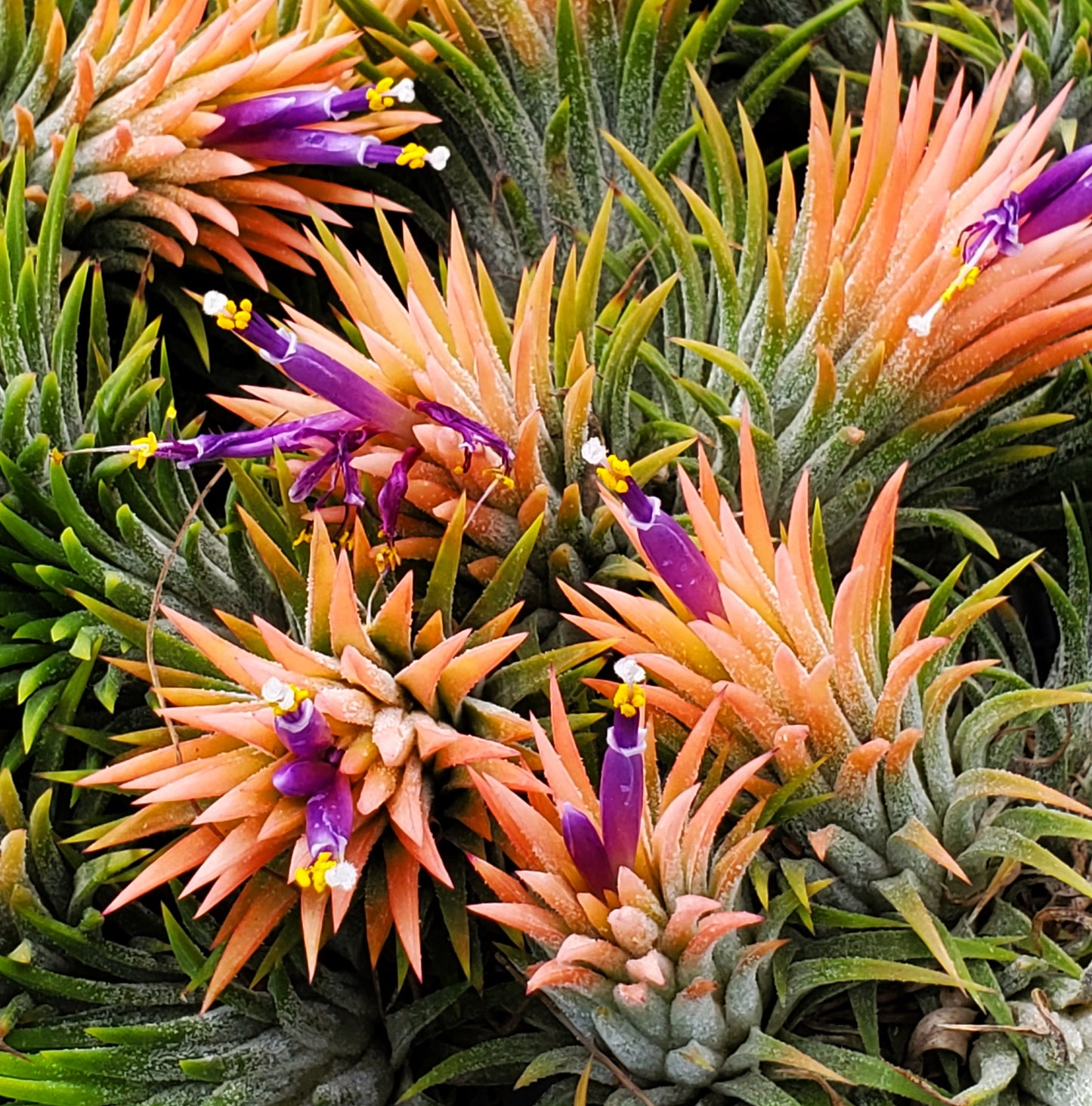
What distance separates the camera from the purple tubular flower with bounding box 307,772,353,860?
1.60ft

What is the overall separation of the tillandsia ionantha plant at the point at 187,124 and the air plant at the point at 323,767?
0.97ft

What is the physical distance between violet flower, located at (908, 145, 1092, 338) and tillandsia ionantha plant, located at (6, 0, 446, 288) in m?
0.30

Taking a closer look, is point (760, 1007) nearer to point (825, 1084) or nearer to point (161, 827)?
point (825, 1084)

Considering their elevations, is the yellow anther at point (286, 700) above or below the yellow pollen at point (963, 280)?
below

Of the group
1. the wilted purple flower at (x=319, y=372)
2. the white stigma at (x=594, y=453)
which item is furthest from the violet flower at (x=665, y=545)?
→ the wilted purple flower at (x=319, y=372)

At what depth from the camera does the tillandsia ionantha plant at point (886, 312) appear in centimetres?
62

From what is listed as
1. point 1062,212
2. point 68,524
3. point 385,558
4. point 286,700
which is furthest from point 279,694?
point 1062,212

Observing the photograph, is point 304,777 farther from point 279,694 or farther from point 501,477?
point 501,477

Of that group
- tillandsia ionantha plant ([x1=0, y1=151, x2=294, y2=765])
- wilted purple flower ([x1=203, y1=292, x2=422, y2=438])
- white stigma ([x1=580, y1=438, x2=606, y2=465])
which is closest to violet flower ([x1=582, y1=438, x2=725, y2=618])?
white stigma ([x1=580, y1=438, x2=606, y2=465])

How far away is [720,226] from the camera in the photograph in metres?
0.70

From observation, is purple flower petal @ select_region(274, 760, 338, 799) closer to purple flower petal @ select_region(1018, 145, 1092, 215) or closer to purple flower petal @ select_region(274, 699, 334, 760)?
purple flower petal @ select_region(274, 699, 334, 760)

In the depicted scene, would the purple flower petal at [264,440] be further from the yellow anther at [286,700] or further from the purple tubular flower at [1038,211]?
the purple tubular flower at [1038,211]

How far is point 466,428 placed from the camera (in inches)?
22.6

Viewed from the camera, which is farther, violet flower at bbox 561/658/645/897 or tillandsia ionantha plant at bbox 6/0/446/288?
tillandsia ionantha plant at bbox 6/0/446/288
